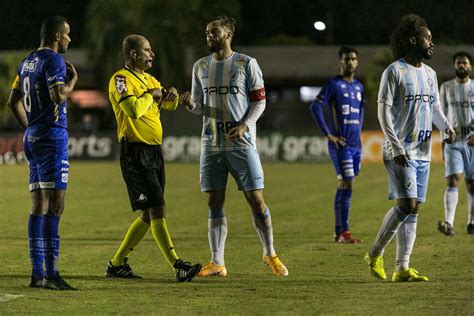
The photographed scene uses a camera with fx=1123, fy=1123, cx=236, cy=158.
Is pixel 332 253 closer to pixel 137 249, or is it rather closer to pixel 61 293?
pixel 137 249

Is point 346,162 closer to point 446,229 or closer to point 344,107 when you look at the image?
point 344,107

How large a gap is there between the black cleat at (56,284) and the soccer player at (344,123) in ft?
17.4

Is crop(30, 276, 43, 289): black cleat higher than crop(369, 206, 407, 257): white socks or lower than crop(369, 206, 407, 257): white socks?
lower

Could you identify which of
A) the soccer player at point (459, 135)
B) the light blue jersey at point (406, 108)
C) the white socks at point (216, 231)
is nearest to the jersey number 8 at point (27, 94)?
the white socks at point (216, 231)

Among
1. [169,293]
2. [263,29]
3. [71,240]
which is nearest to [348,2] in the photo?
[263,29]

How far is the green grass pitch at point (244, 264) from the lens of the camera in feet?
28.2

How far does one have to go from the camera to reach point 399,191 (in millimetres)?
9781

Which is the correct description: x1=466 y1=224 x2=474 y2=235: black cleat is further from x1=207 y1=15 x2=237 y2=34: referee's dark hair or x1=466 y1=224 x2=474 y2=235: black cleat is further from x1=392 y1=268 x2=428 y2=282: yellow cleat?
x1=207 y1=15 x2=237 y2=34: referee's dark hair

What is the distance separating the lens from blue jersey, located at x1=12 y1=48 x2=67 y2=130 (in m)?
9.38

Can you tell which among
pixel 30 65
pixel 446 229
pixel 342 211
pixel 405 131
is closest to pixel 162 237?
pixel 30 65

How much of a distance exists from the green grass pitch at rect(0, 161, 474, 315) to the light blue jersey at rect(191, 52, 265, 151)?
1280 millimetres

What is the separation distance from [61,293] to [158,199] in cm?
137

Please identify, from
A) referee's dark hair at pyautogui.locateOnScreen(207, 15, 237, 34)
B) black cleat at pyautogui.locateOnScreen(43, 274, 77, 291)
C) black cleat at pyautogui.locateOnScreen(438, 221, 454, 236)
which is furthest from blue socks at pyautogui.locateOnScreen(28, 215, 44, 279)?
black cleat at pyautogui.locateOnScreen(438, 221, 454, 236)

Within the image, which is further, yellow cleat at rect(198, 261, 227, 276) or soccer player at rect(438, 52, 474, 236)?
soccer player at rect(438, 52, 474, 236)
